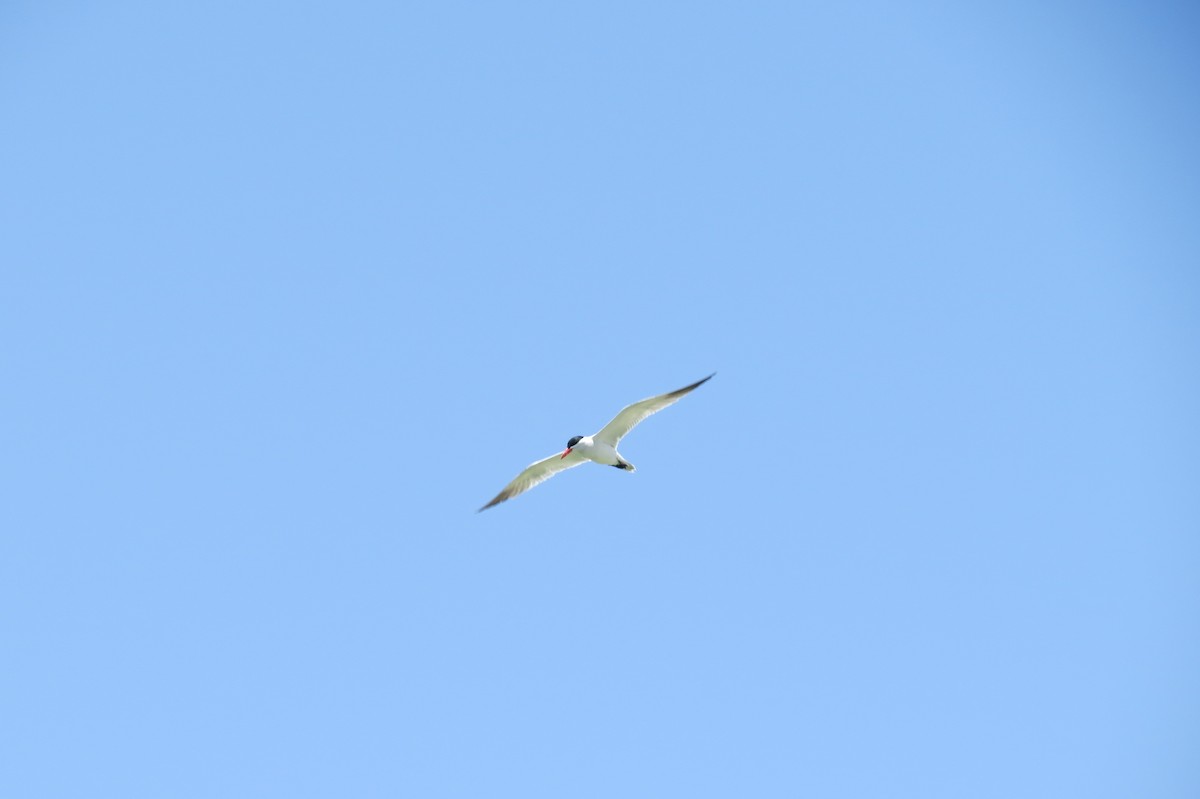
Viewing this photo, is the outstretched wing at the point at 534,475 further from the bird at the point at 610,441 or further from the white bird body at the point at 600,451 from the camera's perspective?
the white bird body at the point at 600,451

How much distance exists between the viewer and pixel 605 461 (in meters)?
21.2

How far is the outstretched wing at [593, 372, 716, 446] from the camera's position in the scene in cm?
2036

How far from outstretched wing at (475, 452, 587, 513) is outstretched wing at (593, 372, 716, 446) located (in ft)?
3.68

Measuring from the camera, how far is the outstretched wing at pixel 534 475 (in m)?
21.9

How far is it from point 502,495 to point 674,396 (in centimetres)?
491

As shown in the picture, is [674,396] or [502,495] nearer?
[674,396]

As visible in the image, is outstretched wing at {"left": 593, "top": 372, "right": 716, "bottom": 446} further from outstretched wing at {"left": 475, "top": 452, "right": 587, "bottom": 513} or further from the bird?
outstretched wing at {"left": 475, "top": 452, "right": 587, "bottom": 513}

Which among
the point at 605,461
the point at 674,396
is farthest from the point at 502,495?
the point at 674,396

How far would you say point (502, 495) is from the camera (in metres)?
22.5

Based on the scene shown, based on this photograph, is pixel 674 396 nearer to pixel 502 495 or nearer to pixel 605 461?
pixel 605 461

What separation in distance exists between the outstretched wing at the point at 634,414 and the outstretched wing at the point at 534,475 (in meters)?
1.12

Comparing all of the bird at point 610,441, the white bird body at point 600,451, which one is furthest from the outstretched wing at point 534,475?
the white bird body at point 600,451

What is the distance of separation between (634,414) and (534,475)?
315cm

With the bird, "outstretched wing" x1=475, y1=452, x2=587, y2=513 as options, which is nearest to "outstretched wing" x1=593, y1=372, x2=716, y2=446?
the bird
